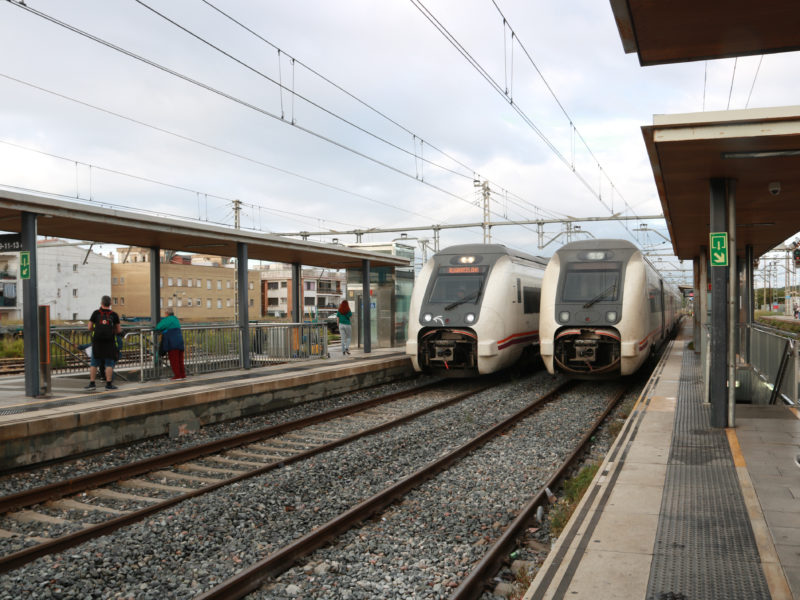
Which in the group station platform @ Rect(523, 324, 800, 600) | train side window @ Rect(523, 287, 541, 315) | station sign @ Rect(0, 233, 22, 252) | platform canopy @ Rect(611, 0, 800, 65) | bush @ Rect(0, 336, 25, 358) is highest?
platform canopy @ Rect(611, 0, 800, 65)

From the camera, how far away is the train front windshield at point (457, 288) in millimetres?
14109

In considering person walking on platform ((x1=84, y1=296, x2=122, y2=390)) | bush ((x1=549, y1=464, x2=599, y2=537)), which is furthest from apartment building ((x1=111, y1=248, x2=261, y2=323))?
bush ((x1=549, y1=464, x2=599, y2=537))

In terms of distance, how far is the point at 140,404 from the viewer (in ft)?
30.0

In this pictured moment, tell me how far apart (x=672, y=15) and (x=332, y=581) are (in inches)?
180

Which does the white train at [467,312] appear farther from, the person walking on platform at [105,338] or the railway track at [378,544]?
the person walking on platform at [105,338]

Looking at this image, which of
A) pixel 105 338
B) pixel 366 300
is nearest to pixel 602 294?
pixel 366 300

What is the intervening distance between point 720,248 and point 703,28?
4360 millimetres

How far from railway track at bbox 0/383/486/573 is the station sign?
4164 millimetres

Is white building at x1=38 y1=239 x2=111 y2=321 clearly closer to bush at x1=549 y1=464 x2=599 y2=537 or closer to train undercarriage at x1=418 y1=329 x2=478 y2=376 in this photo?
train undercarriage at x1=418 y1=329 x2=478 y2=376

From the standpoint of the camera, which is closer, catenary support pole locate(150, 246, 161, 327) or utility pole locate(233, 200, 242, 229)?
catenary support pole locate(150, 246, 161, 327)

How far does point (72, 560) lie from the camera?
487 cm

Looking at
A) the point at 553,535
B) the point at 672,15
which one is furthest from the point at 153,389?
the point at 672,15

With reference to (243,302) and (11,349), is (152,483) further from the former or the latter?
(11,349)

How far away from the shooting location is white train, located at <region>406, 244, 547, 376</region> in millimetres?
13797
